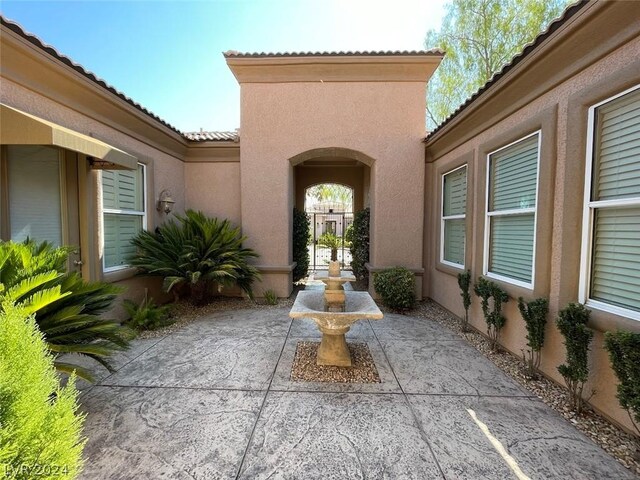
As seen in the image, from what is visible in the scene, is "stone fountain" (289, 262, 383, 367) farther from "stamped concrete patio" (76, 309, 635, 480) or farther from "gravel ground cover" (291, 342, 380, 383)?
"stamped concrete patio" (76, 309, 635, 480)

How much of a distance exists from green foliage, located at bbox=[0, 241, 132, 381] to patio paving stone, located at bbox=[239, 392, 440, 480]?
1.82 m

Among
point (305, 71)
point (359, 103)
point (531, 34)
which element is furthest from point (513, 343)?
point (531, 34)

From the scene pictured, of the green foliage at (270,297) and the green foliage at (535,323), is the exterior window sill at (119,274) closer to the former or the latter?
the green foliage at (270,297)

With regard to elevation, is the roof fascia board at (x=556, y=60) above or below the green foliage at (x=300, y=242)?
above

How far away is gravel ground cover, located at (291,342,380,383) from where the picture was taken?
3227mm

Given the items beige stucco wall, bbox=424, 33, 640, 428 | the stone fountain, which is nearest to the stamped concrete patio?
the stone fountain

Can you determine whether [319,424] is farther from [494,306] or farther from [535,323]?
[494,306]

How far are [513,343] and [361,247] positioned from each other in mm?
4399

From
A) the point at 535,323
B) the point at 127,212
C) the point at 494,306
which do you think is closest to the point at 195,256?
the point at 127,212

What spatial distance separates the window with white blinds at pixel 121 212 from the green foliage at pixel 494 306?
20.6ft

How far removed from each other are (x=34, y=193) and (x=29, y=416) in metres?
3.83

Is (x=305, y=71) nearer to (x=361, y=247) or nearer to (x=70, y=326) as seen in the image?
(x=361, y=247)

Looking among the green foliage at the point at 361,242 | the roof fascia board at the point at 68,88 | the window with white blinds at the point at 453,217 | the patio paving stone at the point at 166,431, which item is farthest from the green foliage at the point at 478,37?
the patio paving stone at the point at 166,431

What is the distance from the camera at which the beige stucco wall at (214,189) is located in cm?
686
